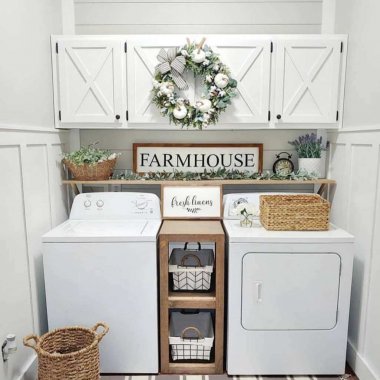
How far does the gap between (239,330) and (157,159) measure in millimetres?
1322

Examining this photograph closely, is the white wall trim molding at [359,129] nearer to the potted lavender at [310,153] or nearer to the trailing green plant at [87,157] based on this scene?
the potted lavender at [310,153]

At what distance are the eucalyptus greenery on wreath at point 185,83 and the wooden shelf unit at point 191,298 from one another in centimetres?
72

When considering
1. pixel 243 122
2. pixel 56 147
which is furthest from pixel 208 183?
pixel 56 147

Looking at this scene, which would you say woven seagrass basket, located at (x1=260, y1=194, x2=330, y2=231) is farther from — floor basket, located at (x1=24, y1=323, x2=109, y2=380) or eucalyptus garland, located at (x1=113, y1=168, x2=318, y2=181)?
floor basket, located at (x1=24, y1=323, x2=109, y2=380)

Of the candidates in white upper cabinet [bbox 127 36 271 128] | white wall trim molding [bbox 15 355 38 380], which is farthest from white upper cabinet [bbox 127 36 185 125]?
white wall trim molding [bbox 15 355 38 380]

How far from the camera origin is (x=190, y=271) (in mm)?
2160

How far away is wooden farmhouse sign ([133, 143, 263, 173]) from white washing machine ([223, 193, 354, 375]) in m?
0.72

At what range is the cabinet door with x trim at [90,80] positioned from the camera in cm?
229

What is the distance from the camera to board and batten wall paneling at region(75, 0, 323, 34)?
2523mm

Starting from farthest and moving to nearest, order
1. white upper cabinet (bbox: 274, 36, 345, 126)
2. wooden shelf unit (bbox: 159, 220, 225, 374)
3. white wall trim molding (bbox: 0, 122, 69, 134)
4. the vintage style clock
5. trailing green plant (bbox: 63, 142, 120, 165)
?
1. the vintage style clock
2. trailing green plant (bbox: 63, 142, 120, 165)
3. white upper cabinet (bbox: 274, 36, 345, 126)
4. wooden shelf unit (bbox: 159, 220, 225, 374)
5. white wall trim molding (bbox: 0, 122, 69, 134)

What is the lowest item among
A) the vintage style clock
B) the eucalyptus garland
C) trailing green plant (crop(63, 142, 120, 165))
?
the eucalyptus garland

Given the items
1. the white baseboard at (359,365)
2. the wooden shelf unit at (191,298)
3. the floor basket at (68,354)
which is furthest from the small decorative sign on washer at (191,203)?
the white baseboard at (359,365)

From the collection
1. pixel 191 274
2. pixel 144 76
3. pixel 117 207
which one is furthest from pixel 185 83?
pixel 191 274

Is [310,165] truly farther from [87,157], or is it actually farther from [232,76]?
[87,157]
